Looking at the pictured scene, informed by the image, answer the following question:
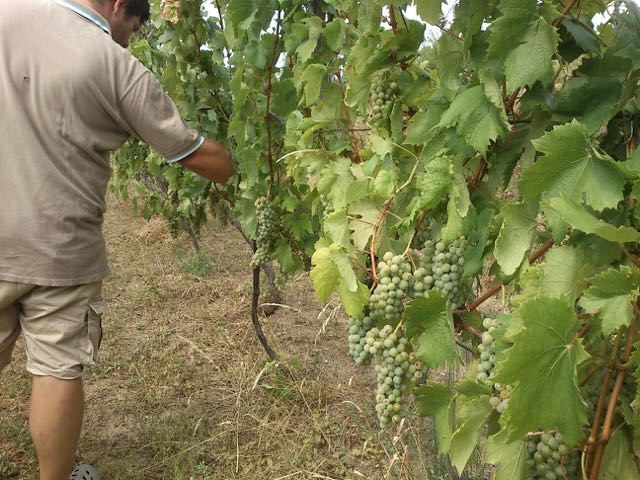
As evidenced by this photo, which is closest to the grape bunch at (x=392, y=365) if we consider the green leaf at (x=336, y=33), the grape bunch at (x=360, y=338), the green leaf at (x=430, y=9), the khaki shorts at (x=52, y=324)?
the grape bunch at (x=360, y=338)

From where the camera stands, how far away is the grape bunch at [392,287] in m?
1.23

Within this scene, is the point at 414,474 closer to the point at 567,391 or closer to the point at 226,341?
the point at 567,391

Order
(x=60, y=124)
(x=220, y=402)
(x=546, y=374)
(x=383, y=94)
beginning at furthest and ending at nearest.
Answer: (x=220, y=402) → (x=60, y=124) → (x=383, y=94) → (x=546, y=374)

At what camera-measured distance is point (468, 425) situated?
3.76ft

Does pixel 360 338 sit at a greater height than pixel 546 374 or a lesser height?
lesser

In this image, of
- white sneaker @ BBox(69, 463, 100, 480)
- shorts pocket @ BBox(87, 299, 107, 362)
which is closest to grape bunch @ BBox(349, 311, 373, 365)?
shorts pocket @ BBox(87, 299, 107, 362)

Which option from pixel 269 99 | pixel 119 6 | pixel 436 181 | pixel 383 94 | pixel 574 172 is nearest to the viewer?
pixel 574 172

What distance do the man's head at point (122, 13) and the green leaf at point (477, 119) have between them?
4.80 ft

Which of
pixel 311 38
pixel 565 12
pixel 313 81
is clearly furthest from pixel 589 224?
pixel 311 38

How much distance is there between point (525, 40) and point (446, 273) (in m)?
0.50

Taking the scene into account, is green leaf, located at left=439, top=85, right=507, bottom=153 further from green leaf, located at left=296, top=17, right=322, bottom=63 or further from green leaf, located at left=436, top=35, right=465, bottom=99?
green leaf, located at left=296, top=17, right=322, bottom=63

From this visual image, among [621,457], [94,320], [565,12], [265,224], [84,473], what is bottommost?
[84,473]

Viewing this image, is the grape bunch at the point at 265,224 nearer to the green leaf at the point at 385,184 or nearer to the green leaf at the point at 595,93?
the green leaf at the point at 385,184

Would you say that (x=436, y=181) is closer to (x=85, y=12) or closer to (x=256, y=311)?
(x=85, y=12)
